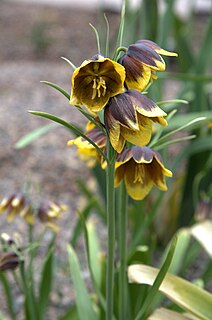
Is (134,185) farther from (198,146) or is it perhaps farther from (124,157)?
(198,146)

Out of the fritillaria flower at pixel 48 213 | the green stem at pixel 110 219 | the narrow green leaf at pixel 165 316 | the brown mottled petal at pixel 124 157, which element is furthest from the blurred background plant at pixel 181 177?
the brown mottled petal at pixel 124 157

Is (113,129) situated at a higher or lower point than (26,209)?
higher

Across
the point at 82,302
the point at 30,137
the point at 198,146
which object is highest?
the point at 30,137

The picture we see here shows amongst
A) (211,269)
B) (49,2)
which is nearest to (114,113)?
(211,269)

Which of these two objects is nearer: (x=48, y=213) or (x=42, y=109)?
(x=48, y=213)

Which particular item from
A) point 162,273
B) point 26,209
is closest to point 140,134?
point 162,273

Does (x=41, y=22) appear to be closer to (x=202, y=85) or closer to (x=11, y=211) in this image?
(x=202, y=85)

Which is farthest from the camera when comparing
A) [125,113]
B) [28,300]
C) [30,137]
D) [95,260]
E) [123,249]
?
[30,137]

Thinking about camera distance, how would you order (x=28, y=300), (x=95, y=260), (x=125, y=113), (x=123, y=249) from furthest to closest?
(x=95, y=260), (x=28, y=300), (x=123, y=249), (x=125, y=113)
